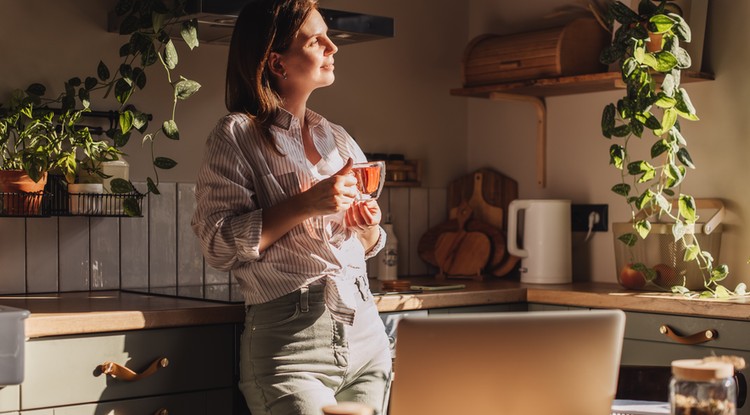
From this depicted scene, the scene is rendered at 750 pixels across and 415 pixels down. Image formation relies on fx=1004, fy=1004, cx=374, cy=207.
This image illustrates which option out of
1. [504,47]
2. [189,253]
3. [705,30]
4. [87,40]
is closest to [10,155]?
[87,40]

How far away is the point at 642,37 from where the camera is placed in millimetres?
2701

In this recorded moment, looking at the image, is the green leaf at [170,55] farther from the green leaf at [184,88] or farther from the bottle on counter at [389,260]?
the bottle on counter at [389,260]

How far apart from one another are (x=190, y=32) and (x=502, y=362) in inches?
62.7

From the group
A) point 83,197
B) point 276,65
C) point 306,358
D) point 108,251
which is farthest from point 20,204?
point 306,358

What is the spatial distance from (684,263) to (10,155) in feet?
6.09

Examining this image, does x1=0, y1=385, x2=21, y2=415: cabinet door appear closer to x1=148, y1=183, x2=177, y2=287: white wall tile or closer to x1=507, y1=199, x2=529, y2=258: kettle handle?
x1=148, y1=183, x2=177, y2=287: white wall tile

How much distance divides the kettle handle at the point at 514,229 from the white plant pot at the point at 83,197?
132 cm

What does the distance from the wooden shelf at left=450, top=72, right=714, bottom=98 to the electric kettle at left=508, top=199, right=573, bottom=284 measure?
365 millimetres

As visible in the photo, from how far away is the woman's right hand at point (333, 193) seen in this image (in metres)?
1.83

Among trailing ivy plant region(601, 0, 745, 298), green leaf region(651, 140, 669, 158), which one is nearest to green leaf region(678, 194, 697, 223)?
trailing ivy plant region(601, 0, 745, 298)

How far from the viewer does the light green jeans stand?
1893mm

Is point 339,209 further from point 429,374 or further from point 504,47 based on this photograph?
point 504,47

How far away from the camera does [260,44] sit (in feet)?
6.65

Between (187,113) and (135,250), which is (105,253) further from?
(187,113)
